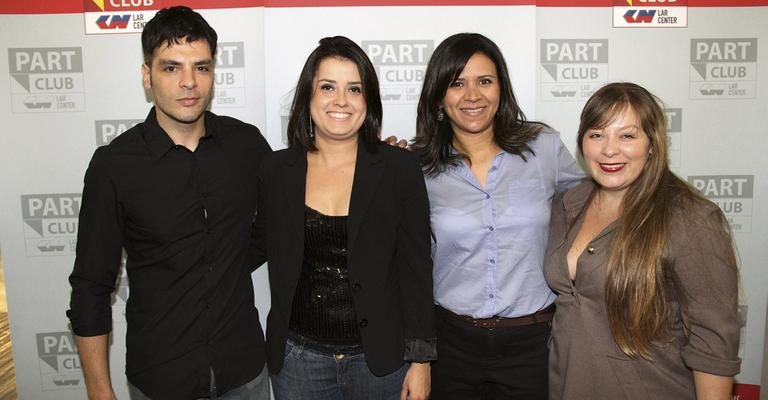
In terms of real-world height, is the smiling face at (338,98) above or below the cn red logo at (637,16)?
below

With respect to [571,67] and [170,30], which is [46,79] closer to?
[170,30]

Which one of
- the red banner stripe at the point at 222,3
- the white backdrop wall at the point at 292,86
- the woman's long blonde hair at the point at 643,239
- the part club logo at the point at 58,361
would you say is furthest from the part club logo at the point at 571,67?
the part club logo at the point at 58,361

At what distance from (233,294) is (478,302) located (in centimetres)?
84

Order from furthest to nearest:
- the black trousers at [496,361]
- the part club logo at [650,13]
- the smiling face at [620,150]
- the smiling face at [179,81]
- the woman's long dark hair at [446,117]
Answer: the part club logo at [650,13] → the woman's long dark hair at [446,117] → the black trousers at [496,361] → the smiling face at [179,81] → the smiling face at [620,150]

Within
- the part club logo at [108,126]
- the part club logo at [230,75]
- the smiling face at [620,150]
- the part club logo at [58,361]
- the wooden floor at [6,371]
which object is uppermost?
the part club logo at [230,75]

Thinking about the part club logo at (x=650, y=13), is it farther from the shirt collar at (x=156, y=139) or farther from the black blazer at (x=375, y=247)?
the shirt collar at (x=156, y=139)

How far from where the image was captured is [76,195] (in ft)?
9.93

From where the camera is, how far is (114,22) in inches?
116

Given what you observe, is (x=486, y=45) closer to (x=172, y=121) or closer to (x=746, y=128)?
(x=172, y=121)

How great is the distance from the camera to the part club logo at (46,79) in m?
2.96

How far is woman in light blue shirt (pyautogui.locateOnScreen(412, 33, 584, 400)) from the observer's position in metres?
2.02

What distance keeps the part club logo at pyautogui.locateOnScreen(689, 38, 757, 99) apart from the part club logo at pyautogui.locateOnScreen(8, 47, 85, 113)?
10.7 feet

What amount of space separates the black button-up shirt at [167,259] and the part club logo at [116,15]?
132cm

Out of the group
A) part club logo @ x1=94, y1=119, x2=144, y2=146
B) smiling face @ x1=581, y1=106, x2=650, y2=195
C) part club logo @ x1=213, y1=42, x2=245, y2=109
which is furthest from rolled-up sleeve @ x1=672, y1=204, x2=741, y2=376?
part club logo @ x1=94, y1=119, x2=144, y2=146
